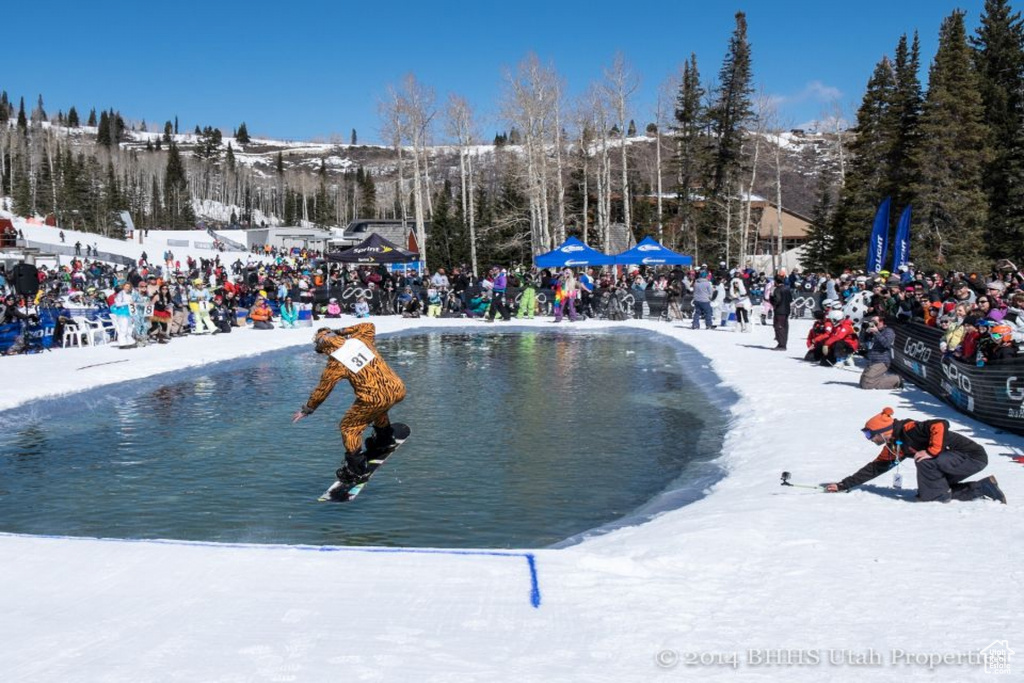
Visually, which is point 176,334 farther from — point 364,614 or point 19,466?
point 364,614

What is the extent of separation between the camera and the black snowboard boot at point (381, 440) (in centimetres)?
901

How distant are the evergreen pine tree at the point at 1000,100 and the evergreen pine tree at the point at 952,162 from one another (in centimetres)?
149

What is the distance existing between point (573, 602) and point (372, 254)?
88.8 feet

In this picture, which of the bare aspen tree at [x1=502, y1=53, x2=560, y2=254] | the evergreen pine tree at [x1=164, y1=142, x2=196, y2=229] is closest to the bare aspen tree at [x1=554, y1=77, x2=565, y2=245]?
the bare aspen tree at [x1=502, y1=53, x2=560, y2=254]

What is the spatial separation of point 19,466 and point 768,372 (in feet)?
39.4

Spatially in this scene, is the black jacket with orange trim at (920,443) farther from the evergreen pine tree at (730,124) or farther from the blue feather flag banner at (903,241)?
the evergreen pine tree at (730,124)

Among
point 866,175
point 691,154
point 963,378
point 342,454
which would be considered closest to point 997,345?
point 963,378

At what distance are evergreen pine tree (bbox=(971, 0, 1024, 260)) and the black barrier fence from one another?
30.2m

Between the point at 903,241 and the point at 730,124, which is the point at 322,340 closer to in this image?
the point at 903,241

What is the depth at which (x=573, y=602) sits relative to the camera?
538cm

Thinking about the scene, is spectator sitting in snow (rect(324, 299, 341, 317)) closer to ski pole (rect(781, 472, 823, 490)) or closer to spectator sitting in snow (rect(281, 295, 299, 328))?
spectator sitting in snow (rect(281, 295, 299, 328))

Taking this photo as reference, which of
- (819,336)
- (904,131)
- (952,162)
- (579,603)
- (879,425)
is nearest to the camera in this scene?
(579,603)

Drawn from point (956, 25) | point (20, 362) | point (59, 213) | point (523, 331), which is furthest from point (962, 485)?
point (59, 213)

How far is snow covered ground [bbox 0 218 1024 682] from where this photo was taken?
446 cm
